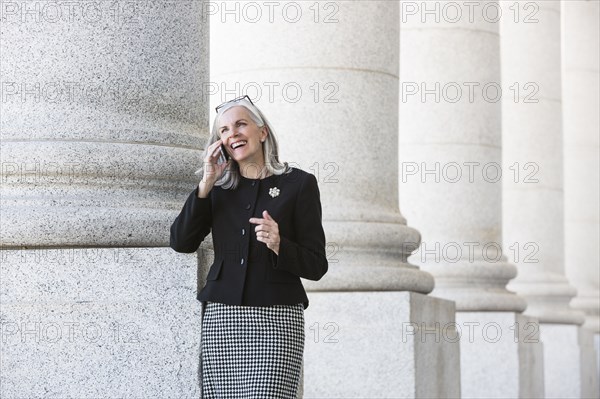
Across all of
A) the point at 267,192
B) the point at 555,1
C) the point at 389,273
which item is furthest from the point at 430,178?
the point at 267,192

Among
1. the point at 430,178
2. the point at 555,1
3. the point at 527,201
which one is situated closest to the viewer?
the point at 430,178

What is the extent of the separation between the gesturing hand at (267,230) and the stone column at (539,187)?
1978 inches

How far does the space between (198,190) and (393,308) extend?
54.3 ft

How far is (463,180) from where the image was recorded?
192ft

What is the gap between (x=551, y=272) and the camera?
74.4 m

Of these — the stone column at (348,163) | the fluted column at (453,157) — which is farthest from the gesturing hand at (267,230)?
the fluted column at (453,157)

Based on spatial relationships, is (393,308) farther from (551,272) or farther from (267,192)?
(551,272)

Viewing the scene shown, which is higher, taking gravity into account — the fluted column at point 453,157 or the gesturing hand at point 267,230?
the fluted column at point 453,157

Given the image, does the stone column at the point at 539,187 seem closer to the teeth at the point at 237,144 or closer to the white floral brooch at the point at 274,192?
the white floral brooch at the point at 274,192

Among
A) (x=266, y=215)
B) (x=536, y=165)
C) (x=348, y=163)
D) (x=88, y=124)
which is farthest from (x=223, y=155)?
(x=536, y=165)

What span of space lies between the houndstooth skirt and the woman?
0.06 feet

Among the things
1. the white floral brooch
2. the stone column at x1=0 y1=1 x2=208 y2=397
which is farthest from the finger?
the stone column at x1=0 y1=1 x2=208 y2=397

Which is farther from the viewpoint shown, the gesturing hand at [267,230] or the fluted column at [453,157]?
the fluted column at [453,157]

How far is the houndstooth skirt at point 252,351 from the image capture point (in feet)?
78.2
